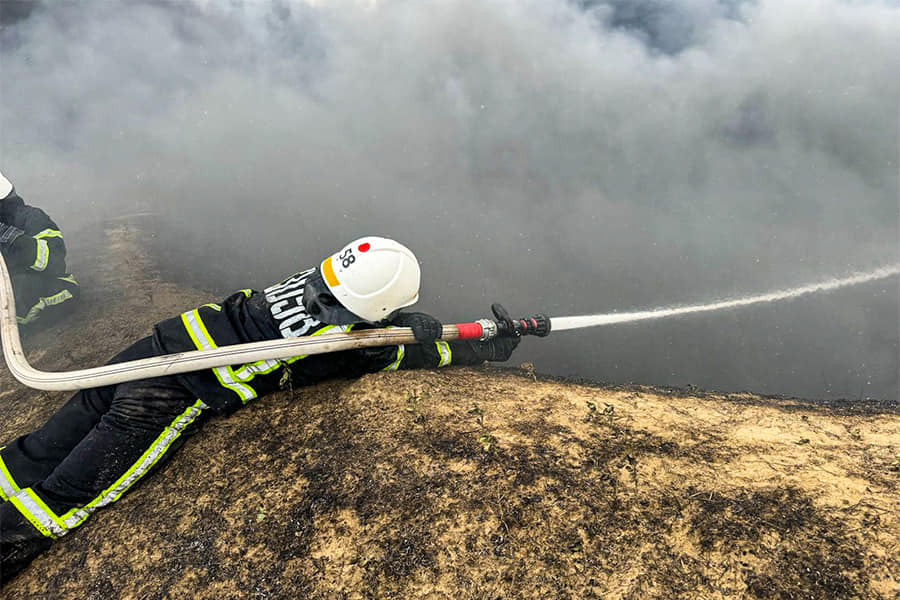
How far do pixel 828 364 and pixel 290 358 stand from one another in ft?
41.9

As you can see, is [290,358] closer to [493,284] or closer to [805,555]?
[805,555]

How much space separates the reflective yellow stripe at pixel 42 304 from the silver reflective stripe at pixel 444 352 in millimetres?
5816

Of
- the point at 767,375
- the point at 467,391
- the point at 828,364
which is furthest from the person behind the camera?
the point at 828,364

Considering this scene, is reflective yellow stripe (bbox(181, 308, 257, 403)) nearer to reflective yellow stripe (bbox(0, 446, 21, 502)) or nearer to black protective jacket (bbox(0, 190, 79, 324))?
reflective yellow stripe (bbox(0, 446, 21, 502))

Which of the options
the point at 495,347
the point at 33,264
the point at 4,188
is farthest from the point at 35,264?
the point at 495,347

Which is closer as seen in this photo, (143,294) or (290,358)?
(290,358)

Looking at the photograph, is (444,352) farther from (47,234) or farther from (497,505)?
(47,234)

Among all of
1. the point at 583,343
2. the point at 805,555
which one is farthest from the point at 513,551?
the point at 583,343

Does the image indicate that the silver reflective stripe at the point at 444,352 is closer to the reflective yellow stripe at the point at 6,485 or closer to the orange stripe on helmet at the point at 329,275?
the orange stripe on helmet at the point at 329,275

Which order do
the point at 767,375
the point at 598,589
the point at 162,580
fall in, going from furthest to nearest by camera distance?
the point at 767,375 < the point at 162,580 < the point at 598,589

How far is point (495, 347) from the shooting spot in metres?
4.67

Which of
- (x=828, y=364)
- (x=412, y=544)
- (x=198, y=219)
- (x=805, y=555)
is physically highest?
(x=198, y=219)

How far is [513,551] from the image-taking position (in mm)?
2262

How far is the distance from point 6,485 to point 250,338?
1.80 meters
